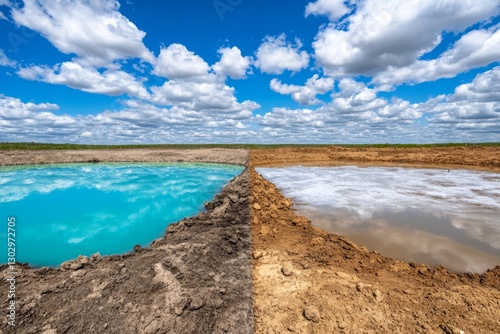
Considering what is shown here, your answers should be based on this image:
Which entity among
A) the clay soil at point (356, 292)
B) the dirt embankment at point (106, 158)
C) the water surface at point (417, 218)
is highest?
the clay soil at point (356, 292)

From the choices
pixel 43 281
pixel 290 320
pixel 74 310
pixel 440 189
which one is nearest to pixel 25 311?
pixel 74 310

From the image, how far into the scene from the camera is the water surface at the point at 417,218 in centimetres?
699

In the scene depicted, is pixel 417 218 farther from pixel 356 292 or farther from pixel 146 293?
pixel 146 293

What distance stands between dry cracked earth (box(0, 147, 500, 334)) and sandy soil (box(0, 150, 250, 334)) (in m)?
0.02

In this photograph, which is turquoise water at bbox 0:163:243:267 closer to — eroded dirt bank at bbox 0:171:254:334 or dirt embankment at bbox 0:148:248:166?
eroded dirt bank at bbox 0:171:254:334

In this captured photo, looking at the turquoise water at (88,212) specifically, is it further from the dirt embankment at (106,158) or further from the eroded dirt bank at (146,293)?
the dirt embankment at (106,158)

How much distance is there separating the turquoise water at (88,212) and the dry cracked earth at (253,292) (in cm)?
331

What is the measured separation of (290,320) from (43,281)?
5.11m

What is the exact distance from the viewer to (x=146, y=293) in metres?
4.90

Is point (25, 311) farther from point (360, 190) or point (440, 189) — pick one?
point (440, 189)

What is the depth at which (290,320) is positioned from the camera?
422 centimetres

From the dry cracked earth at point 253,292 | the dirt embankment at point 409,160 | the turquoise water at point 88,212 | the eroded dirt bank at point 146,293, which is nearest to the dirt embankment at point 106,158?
the dirt embankment at point 409,160

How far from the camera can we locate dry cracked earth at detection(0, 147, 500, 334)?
13.5 feet

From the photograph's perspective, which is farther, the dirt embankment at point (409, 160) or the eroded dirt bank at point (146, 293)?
the dirt embankment at point (409, 160)
